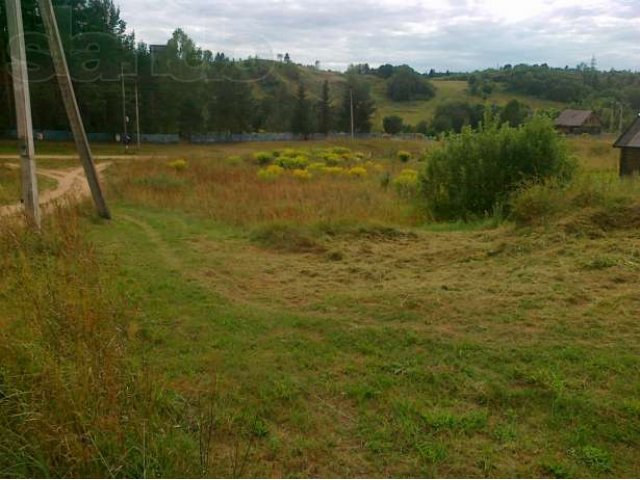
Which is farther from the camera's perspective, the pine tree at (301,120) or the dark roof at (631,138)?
the pine tree at (301,120)

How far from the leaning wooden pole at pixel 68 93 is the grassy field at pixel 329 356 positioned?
2.42m

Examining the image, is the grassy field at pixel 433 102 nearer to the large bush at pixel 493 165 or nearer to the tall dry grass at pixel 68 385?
the large bush at pixel 493 165

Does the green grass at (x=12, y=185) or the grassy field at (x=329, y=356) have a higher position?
the green grass at (x=12, y=185)

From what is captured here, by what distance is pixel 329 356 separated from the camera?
420 centimetres

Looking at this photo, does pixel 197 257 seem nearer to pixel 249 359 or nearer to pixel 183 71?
pixel 249 359

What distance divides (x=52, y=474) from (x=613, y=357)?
3.65 meters

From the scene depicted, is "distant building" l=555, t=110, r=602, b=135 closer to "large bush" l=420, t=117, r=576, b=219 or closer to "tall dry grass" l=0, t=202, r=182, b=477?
"large bush" l=420, t=117, r=576, b=219

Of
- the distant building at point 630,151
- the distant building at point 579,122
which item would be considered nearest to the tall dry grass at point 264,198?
the distant building at point 630,151

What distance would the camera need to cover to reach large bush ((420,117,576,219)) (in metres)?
12.4

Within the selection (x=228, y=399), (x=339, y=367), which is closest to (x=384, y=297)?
(x=339, y=367)

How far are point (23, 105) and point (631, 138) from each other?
2336 centimetres

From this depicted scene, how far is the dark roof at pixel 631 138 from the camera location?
23.2m

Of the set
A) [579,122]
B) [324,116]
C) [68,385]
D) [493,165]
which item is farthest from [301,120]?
[68,385]

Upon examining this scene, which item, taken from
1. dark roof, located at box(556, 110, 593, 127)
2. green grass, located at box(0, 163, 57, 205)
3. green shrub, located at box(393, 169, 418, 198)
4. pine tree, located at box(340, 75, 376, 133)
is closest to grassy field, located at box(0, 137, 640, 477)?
green grass, located at box(0, 163, 57, 205)
